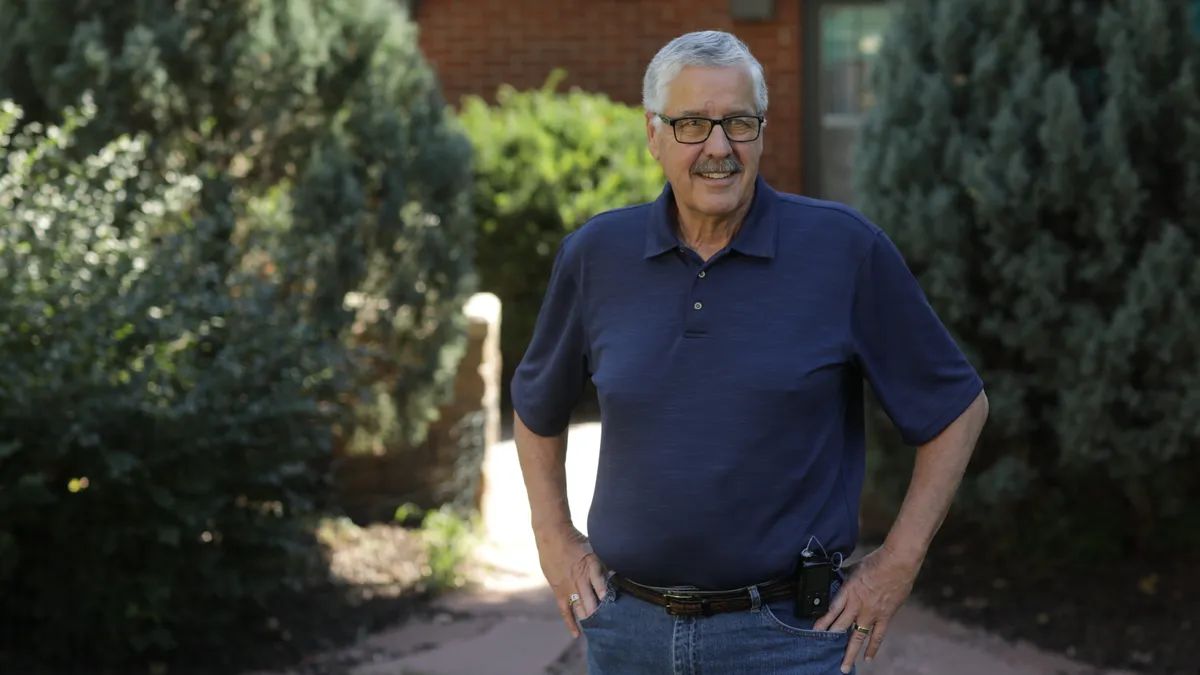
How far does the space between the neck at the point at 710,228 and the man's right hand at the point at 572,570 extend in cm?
63

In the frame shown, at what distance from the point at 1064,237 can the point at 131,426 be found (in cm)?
318

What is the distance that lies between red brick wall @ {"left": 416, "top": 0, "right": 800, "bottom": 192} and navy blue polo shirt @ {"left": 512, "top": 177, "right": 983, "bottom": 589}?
8114 mm

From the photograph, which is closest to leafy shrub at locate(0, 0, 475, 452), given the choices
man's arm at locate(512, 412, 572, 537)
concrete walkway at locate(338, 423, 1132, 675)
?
concrete walkway at locate(338, 423, 1132, 675)

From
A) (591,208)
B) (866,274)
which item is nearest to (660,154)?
(866,274)

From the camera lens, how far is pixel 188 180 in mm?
5410

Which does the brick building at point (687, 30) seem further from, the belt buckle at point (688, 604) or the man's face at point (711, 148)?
the belt buckle at point (688, 604)

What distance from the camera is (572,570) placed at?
2939 mm

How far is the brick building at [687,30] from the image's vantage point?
10.7 m

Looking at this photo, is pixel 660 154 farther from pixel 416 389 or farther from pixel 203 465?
pixel 416 389

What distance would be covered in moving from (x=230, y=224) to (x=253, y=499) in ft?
3.23

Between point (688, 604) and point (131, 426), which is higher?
point (688, 604)

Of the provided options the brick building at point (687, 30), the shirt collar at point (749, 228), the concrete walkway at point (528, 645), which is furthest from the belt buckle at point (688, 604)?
the brick building at point (687, 30)

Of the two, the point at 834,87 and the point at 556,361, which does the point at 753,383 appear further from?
the point at 834,87

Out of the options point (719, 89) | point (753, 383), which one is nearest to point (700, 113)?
point (719, 89)
